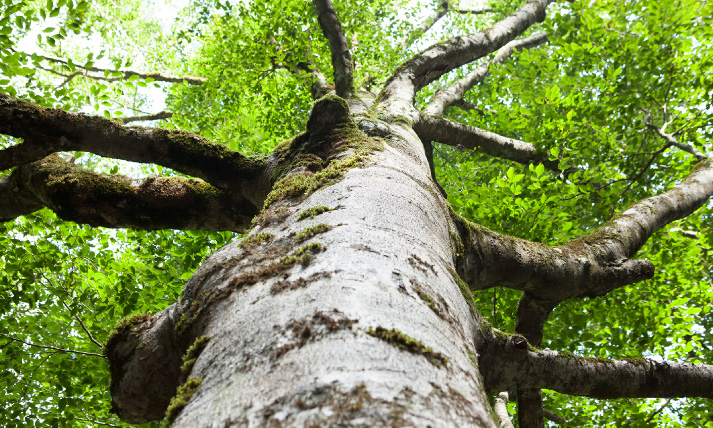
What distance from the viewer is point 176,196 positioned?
2.93 meters

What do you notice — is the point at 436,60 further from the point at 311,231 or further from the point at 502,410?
the point at 311,231

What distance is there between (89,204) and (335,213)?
2.15 metres

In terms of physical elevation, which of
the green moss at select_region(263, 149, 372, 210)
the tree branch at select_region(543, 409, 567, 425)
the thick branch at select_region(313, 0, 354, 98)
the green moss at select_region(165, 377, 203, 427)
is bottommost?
the green moss at select_region(165, 377, 203, 427)

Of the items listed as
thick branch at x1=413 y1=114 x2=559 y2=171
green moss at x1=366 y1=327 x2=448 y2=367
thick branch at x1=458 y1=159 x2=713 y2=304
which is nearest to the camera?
green moss at x1=366 y1=327 x2=448 y2=367

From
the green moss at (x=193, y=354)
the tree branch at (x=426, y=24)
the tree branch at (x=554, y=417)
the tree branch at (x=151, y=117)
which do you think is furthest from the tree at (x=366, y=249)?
the tree branch at (x=426, y=24)

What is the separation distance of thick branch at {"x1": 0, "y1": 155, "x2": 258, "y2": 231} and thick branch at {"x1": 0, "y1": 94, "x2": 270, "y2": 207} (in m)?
0.14

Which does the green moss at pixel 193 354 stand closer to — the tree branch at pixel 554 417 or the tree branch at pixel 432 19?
the tree branch at pixel 554 417

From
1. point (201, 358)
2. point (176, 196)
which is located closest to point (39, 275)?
point (176, 196)

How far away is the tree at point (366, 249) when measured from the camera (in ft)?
3.02

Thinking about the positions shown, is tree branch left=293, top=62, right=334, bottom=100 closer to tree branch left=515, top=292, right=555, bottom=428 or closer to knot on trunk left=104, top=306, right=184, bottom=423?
tree branch left=515, top=292, right=555, bottom=428

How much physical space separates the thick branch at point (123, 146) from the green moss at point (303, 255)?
5.34 feet

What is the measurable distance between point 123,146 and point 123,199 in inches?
14.4

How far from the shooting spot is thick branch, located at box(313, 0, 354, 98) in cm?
432

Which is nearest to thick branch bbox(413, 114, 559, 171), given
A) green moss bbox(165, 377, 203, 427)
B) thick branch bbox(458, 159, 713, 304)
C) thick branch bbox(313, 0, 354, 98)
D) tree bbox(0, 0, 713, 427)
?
tree bbox(0, 0, 713, 427)
